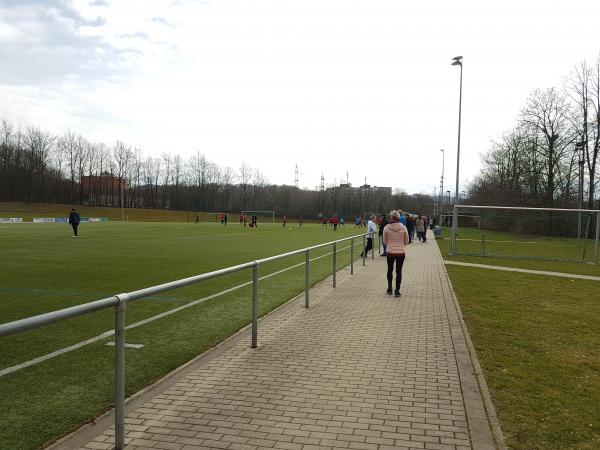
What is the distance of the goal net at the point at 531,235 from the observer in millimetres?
22109

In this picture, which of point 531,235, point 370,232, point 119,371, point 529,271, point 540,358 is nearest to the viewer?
point 119,371

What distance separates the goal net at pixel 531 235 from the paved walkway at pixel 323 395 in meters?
15.8

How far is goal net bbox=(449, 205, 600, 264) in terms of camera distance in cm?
2211

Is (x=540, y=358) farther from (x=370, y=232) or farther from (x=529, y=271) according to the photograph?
(x=370, y=232)

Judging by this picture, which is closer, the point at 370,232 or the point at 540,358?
the point at 540,358

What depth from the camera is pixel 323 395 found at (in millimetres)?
4270

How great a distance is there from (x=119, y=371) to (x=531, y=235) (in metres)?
25.0

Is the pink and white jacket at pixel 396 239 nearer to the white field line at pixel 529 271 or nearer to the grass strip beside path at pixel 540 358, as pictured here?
the grass strip beside path at pixel 540 358

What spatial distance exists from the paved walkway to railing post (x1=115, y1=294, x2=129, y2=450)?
0.37 ft

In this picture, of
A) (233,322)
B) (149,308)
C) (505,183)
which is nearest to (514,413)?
(233,322)

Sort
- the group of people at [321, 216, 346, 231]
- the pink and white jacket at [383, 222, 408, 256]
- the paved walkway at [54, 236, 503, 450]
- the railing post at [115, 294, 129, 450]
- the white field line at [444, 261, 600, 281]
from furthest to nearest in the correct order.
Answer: the group of people at [321, 216, 346, 231] → the white field line at [444, 261, 600, 281] → the pink and white jacket at [383, 222, 408, 256] → the paved walkway at [54, 236, 503, 450] → the railing post at [115, 294, 129, 450]

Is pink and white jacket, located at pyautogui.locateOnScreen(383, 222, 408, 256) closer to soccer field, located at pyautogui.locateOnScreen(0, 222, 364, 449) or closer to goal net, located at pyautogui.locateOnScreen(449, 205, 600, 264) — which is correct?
soccer field, located at pyautogui.locateOnScreen(0, 222, 364, 449)

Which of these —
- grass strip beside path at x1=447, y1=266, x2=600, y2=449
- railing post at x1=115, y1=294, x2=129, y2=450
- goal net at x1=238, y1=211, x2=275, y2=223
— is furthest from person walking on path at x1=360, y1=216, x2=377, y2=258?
goal net at x1=238, y1=211, x2=275, y2=223

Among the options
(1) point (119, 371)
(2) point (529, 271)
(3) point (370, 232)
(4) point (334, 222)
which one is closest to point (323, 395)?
(1) point (119, 371)
